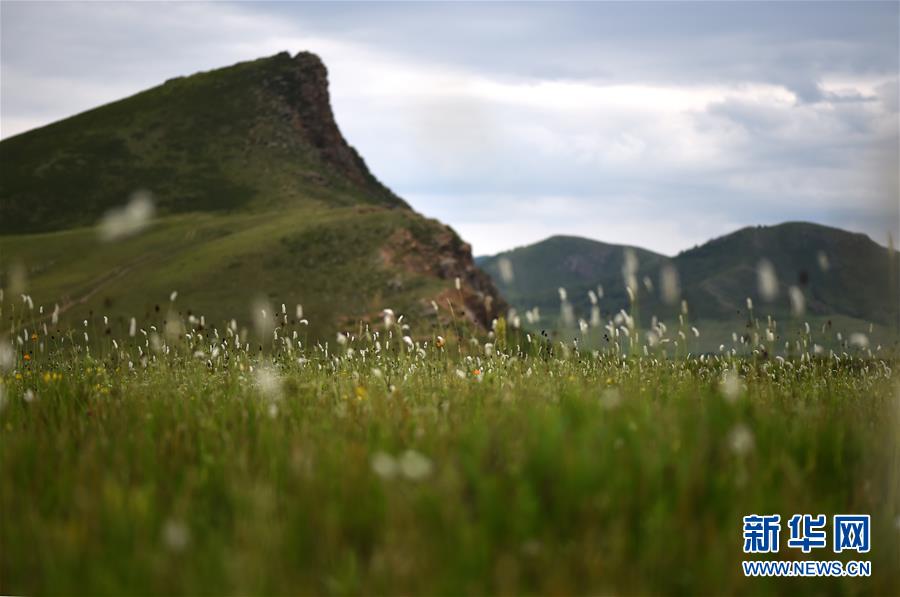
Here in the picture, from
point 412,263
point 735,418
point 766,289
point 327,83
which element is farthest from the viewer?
Result: point 327,83

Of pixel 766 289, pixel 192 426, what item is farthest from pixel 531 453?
pixel 766 289

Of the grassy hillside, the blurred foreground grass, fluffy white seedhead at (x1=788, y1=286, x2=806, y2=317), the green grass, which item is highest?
the grassy hillside

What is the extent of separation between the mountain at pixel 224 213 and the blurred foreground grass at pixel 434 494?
499 centimetres

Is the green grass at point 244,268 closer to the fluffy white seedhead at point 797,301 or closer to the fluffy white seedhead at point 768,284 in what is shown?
the fluffy white seedhead at point 797,301

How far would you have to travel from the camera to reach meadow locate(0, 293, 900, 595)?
4.16 m

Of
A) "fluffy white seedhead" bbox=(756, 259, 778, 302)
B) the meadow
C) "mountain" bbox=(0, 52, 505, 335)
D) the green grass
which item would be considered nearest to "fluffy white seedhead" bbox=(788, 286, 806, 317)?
"fluffy white seedhead" bbox=(756, 259, 778, 302)

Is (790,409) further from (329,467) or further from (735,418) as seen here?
(329,467)

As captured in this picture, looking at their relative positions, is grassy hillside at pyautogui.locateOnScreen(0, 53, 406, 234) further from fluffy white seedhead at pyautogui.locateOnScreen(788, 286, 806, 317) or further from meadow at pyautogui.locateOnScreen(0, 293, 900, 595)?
meadow at pyautogui.locateOnScreen(0, 293, 900, 595)

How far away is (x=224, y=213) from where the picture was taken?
126 m

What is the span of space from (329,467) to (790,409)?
14.0 feet

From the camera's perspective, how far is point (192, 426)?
650cm

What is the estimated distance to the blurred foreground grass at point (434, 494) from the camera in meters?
4.16

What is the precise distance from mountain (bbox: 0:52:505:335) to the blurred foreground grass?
499 centimetres

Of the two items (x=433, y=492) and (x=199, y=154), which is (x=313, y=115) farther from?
(x=433, y=492)
